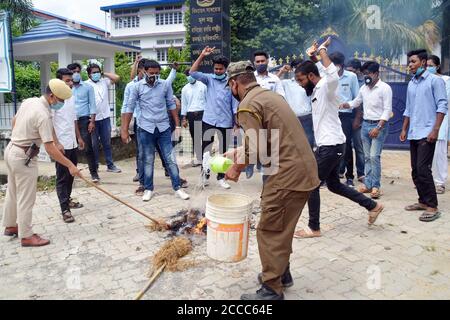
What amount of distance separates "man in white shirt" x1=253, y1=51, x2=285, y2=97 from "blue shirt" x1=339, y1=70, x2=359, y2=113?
1.00 m

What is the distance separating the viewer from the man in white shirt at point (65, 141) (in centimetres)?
534

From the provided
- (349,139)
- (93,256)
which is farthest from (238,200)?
(349,139)

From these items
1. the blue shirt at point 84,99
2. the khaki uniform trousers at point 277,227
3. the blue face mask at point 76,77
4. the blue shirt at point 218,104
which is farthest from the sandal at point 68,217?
the khaki uniform trousers at point 277,227

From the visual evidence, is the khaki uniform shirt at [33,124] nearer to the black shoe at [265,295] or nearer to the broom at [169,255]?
the broom at [169,255]

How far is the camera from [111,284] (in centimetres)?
359

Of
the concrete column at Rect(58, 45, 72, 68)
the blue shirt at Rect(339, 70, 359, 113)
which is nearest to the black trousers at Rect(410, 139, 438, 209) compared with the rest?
the blue shirt at Rect(339, 70, 359, 113)

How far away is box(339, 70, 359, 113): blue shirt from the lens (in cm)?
663

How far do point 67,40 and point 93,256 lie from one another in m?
7.16

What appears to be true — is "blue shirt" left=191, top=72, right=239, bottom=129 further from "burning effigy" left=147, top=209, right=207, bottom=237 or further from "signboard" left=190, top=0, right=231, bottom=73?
"signboard" left=190, top=0, right=231, bottom=73

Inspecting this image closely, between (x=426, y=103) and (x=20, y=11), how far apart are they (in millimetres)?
13311

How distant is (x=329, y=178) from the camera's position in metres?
4.64

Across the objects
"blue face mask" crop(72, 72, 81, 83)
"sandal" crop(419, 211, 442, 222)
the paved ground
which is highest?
"blue face mask" crop(72, 72, 81, 83)
